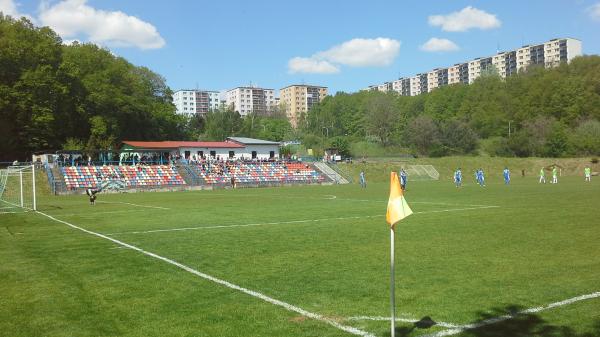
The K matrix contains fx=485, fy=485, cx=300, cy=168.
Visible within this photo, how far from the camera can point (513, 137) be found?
9350 cm

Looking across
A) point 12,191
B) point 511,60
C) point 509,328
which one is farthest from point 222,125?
point 509,328

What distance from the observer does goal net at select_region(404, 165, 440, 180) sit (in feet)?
239

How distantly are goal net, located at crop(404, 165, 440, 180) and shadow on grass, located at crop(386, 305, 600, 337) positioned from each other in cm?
6636

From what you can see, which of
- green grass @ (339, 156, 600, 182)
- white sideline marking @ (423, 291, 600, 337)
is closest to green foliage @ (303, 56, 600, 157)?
green grass @ (339, 156, 600, 182)

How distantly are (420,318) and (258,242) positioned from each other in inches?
299

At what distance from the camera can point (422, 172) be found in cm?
7494

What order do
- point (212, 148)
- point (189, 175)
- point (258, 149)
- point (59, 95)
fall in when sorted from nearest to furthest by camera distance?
Result: point (189, 175) → point (59, 95) → point (212, 148) → point (258, 149)

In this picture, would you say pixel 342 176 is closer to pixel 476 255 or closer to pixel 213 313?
pixel 476 255

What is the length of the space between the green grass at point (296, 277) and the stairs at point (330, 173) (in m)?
47.1

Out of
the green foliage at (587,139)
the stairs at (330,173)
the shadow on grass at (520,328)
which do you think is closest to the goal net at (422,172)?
the stairs at (330,173)

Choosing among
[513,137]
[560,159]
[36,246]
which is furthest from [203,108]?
[36,246]

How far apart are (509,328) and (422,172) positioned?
232 ft

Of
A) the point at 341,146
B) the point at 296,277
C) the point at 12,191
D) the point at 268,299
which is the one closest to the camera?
the point at 268,299

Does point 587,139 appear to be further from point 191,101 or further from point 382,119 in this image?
point 191,101
